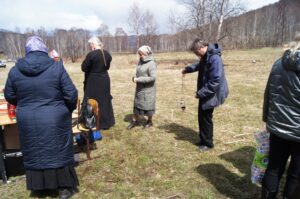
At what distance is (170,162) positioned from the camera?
4.52 m

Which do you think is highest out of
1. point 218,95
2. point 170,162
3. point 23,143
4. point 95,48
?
point 95,48

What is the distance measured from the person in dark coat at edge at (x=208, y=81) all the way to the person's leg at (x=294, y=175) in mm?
1782

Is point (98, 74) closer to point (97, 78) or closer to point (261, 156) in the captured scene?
point (97, 78)

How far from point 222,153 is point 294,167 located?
6.88 ft

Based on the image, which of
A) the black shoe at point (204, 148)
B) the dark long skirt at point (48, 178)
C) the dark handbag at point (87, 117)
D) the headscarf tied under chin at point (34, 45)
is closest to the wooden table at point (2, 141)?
the dark long skirt at point (48, 178)

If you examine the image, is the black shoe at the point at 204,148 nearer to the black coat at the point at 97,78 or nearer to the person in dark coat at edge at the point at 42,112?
the black coat at the point at 97,78

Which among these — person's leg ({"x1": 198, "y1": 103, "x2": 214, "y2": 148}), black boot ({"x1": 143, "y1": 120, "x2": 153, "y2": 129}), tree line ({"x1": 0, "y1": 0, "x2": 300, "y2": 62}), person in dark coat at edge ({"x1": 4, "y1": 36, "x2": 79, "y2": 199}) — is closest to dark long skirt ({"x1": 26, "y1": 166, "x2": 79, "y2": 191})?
person in dark coat at edge ({"x1": 4, "y1": 36, "x2": 79, "y2": 199})

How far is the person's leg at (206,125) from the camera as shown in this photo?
467cm

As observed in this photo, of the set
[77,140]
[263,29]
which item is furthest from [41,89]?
[263,29]

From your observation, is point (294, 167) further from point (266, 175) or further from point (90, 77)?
point (90, 77)

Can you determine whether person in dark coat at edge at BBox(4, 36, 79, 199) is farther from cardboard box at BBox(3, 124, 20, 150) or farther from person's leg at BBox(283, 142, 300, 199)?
person's leg at BBox(283, 142, 300, 199)

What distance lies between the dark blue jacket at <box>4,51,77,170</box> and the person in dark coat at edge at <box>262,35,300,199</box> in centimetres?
209

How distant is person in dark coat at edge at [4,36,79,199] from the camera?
3.10 m

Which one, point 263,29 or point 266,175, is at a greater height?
point 263,29
